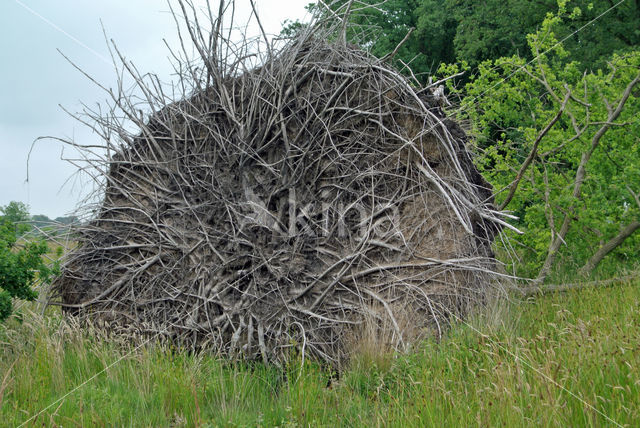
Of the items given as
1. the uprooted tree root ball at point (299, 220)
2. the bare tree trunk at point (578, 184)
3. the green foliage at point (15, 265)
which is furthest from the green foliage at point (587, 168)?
the green foliage at point (15, 265)

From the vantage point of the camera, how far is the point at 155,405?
5297mm

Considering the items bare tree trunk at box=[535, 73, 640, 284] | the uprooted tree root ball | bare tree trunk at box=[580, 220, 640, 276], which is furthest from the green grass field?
bare tree trunk at box=[580, 220, 640, 276]

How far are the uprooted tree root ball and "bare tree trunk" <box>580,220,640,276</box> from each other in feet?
11.7

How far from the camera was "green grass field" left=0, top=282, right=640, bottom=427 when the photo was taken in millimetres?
3834

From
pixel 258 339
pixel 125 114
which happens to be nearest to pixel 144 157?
pixel 125 114

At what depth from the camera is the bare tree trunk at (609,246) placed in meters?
9.77

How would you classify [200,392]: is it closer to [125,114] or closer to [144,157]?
[144,157]

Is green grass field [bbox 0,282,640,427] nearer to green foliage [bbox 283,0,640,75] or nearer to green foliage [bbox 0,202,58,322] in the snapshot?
green foliage [bbox 0,202,58,322]

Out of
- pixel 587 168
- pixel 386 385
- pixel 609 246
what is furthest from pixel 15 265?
pixel 609 246

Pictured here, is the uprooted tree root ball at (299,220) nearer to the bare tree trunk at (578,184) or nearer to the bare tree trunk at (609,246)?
the bare tree trunk at (578,184)

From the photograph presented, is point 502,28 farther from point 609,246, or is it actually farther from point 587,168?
point 609,246

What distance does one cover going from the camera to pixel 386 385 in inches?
224

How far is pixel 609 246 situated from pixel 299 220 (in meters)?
6.44

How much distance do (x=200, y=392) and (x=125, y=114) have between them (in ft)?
18.5
